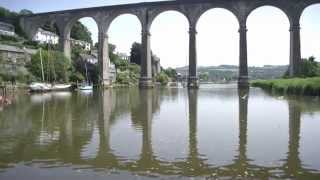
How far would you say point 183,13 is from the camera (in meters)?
75.9

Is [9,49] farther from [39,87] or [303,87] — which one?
[303,87]

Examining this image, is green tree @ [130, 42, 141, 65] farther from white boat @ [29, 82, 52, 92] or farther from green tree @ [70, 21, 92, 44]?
white boat @ [29, 82, 52, 92]

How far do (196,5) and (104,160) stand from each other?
6441 cm

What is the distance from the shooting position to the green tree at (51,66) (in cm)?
7525

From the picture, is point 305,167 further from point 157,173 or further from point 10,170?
point 10,170

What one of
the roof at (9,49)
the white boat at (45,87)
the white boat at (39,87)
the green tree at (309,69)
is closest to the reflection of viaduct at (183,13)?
the green tree at (309,69)

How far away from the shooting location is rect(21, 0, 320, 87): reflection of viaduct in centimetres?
6919

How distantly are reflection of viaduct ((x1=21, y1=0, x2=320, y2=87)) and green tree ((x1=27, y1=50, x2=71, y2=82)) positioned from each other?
7733 millimetres

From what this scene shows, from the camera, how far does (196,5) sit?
75.0 metres

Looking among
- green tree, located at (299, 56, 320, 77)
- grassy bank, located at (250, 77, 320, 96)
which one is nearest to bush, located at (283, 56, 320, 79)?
green tree, located at (299, 56, 320, 77)

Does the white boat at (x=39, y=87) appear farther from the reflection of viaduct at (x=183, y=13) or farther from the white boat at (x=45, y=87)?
the reflection of viaduct at (x=183, y=13)

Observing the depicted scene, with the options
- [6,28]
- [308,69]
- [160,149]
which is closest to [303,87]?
[308,69]

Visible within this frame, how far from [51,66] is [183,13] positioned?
76.3 ft

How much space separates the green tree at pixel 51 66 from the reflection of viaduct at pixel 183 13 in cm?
773
